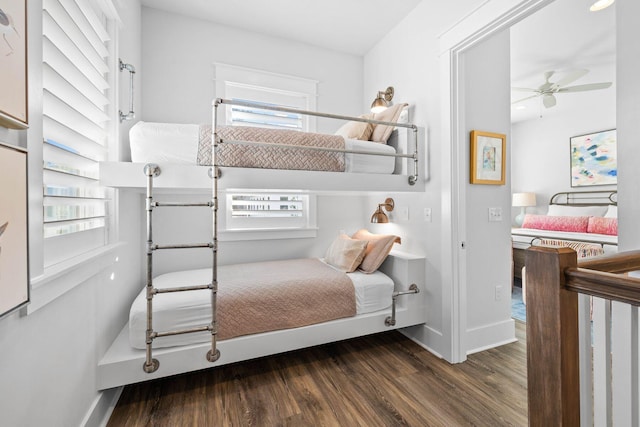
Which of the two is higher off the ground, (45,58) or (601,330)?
(45,58)

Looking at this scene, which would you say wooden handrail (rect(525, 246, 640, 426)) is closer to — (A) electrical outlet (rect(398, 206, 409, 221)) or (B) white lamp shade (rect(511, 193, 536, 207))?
(A) electrical outlet (rect(398, 206, 409, 221))

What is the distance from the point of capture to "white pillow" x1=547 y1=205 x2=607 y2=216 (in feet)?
14.5

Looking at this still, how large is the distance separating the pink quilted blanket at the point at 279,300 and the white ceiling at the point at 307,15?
2.38m

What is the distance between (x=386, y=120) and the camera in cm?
252

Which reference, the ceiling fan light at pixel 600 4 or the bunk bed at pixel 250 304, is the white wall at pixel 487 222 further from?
the ceiling fan light at pixel 600 4

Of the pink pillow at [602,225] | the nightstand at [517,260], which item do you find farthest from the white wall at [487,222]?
the pink pillow at [602,225]

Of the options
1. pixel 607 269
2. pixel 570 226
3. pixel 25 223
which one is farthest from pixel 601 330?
pixel 570 226

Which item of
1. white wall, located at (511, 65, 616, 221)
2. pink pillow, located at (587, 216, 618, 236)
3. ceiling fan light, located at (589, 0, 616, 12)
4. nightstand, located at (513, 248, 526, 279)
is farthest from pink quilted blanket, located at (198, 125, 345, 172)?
white wall, located at (511, 65, 616, 221)

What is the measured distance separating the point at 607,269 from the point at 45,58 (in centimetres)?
204

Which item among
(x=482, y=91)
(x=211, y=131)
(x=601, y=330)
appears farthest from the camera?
(x=482, y=91)

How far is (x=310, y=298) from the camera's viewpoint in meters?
2.03

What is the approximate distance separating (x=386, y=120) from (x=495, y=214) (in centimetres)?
122

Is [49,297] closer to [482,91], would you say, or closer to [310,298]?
[310,298]

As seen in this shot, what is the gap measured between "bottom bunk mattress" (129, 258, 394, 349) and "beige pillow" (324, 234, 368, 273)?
7 centimetres
